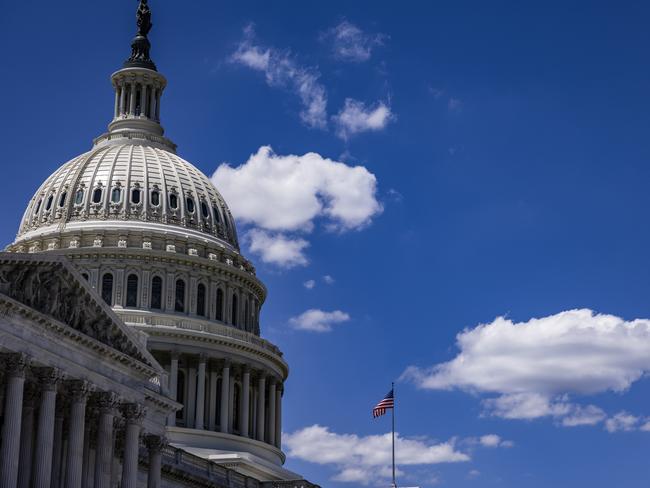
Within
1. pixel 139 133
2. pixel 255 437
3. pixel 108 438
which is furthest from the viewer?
pixel 139 133

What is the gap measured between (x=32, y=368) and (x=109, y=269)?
5197 centimetres

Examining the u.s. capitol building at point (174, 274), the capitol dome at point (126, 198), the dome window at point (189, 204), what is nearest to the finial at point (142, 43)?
the u.s. capitol building at point (174, 274)

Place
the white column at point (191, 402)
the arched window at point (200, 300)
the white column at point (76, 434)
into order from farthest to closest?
the arched window at point (200, 300), the white column at point (191, 402), the white column at point (76, 434)

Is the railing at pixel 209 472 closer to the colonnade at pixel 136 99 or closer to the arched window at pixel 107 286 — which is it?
the arched window at pixel 107 286

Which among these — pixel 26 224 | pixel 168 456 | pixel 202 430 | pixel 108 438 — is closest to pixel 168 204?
pixel 26 224

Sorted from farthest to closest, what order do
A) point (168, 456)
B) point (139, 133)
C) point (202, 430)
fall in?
1. point (139, 133)
2. point (202, 430)
3. point (168, 456)

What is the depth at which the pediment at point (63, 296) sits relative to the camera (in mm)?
53938

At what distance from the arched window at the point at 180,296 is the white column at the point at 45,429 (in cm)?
5207

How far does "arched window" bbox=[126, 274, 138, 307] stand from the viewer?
105500 mm

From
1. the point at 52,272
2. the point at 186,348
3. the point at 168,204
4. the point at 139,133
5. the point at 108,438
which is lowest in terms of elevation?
the point at 108,438

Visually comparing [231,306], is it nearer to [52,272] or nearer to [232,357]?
[232,357]

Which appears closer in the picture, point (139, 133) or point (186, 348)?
point (186, 348)

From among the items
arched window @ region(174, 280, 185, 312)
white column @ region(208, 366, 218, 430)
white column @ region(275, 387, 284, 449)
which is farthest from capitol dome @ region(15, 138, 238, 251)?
white column @ region(275, 387, 284, 449)

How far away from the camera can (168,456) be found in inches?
3056
